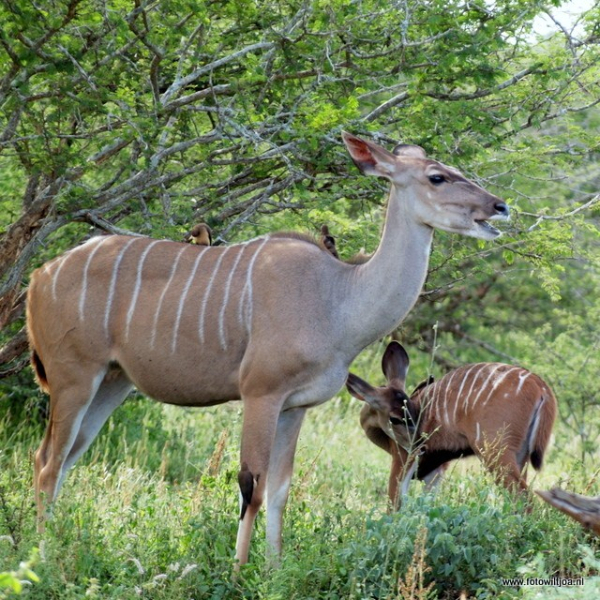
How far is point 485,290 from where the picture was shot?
11.0 meters

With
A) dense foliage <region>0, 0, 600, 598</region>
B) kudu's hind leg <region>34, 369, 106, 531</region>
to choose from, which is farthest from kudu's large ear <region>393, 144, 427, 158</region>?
kudu's hind leg <region>34, 369, 106, 531</region>

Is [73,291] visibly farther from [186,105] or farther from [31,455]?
[186,105]

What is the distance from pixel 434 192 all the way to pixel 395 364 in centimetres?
182

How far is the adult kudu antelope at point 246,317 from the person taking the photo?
4324mm

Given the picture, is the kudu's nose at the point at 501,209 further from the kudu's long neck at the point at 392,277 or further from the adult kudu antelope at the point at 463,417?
the adult kudu antelope at the point at 463,417

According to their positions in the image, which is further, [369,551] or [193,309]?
[193,309]

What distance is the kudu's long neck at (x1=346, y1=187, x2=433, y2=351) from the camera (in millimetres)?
4410

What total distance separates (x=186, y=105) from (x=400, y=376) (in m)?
1.82

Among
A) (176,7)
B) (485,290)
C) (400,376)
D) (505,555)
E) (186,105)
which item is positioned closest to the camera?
(505,555)

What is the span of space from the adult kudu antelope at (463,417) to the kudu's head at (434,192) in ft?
4.16

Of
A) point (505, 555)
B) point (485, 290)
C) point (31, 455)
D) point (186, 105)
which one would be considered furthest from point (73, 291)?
point (485, 290)

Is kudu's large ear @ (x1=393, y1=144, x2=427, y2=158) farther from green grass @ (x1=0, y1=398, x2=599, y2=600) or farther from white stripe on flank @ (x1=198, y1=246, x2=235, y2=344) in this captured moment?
green grass @ (x1=0, y1=398, x2=599, y2=600)

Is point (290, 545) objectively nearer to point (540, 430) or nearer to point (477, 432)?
point (477, 432)

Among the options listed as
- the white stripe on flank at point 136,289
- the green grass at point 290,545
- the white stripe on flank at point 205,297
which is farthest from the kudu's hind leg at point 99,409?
the white stripe on flank at point 205,297
